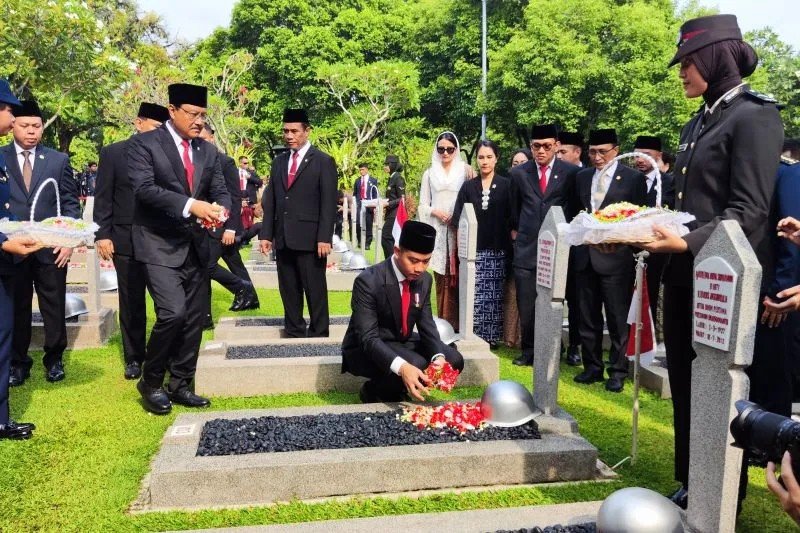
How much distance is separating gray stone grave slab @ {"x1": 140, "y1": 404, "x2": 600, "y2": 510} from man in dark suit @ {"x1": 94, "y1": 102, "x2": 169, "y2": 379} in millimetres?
2518

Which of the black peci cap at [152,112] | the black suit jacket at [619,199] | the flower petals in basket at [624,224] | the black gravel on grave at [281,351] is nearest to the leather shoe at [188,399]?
the black gravel on grave at [281,351]

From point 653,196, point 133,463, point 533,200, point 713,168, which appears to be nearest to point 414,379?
point 133,463

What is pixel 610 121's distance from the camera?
31.1 m

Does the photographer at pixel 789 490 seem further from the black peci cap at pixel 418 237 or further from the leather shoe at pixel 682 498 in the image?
the black peci cap at pixel 418 237

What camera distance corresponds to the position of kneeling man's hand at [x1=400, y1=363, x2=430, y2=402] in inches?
190

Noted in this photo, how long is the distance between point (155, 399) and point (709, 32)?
4.77 metres

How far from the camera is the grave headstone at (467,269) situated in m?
7.36

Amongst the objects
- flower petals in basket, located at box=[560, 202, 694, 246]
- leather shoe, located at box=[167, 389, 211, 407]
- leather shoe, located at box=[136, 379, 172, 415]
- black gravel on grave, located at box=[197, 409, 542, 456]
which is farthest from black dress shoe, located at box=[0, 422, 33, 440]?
flower petals in basket, located at box=[560, 202, 694, 246]

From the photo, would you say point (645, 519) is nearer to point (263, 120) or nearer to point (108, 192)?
point (108, 192)

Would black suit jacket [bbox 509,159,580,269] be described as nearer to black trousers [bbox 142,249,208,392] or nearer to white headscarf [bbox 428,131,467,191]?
white headscarf [bbox 428,131,467,191]

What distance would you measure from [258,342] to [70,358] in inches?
84.5

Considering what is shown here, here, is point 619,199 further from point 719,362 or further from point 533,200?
point 719,362

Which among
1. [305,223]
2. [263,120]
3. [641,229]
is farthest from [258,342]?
[263,120]

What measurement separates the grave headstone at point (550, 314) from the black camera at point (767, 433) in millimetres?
2825
